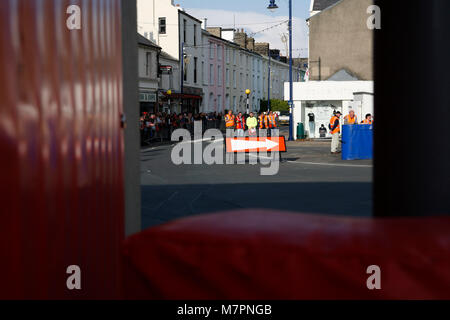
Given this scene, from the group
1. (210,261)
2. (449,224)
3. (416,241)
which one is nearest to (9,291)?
(210,261)

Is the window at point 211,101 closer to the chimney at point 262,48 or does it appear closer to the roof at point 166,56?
the roof at point 166,56

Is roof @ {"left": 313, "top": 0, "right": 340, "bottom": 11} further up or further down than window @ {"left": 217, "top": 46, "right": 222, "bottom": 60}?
further up

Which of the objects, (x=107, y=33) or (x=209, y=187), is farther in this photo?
(x=209, y=187)

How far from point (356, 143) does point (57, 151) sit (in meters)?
19.4

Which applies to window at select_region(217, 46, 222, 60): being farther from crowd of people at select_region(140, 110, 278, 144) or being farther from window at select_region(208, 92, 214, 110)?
crowd of people at select_region(140, 110, 278, 144)

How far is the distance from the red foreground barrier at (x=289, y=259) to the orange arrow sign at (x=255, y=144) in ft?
57.8

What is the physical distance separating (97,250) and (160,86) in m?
44.6

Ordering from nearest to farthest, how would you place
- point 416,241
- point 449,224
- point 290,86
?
point 416,241 → point 449,224 → point 290,86

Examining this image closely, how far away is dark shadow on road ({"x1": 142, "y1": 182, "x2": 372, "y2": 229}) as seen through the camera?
10.4 meters

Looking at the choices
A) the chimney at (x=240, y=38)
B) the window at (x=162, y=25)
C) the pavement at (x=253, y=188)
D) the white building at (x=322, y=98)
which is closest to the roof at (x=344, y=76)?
the white building at (x=322, y=98)

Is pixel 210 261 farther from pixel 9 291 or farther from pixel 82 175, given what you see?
pixel 82 175

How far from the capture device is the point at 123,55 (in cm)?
590

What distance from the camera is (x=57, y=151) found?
330cm

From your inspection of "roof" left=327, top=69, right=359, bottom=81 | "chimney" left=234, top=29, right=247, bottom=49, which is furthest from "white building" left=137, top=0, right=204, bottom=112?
"chimney" left=234, top=29, right=247, bottom=49
